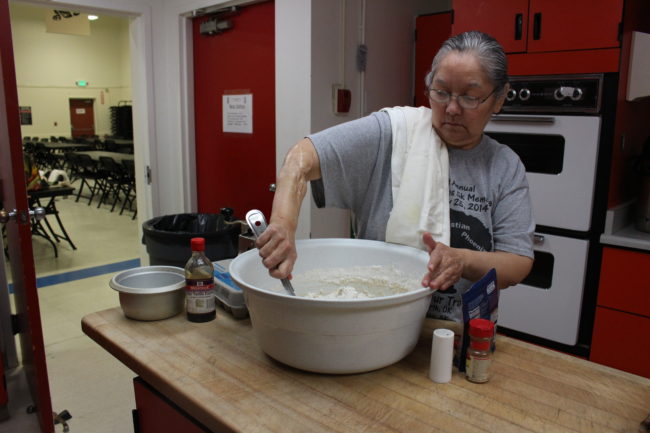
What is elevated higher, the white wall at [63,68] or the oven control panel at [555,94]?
the white wall at [63,68]

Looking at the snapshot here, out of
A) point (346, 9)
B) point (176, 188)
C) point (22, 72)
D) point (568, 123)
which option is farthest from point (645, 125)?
point (22, 72)

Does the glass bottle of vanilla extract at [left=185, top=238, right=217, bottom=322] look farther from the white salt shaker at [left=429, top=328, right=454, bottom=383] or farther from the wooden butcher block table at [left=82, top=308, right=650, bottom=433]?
the white salt shaker at [left=429, top=328, right=454, bottom=383]

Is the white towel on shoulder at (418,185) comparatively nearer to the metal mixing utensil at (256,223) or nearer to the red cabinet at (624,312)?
the metal mixing utensil at (256,223)

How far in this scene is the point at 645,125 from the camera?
2.56 meters

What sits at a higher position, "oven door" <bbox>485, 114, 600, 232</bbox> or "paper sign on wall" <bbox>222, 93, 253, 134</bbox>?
"paper sign on wall" <bbox>222, 93, 253, 134</bbox>

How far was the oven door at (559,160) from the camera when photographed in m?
2.26

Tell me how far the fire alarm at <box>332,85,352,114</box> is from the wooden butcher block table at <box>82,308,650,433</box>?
1900 millimetres

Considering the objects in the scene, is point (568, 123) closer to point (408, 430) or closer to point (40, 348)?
point (408, 430)

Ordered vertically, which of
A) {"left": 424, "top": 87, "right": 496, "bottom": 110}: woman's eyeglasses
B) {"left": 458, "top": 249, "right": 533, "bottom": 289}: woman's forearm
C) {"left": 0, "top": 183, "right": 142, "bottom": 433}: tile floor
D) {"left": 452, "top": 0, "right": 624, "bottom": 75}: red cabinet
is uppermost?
{"left": 452, "top": 0, "right": 624, "bottom": 75}: red cabinet

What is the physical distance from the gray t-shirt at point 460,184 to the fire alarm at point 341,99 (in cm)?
150

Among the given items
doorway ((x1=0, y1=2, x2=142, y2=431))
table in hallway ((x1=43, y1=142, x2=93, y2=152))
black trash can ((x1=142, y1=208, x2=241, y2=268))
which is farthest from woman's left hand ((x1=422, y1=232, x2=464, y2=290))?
table in hallway ((x1=43, y1=142, x2=93, y2=152))

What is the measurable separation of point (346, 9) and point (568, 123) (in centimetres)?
133

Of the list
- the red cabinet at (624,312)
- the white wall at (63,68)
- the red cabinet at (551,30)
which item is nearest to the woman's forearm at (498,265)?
the red cabinet at (624,312)

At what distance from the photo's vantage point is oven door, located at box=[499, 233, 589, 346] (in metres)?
2.36
